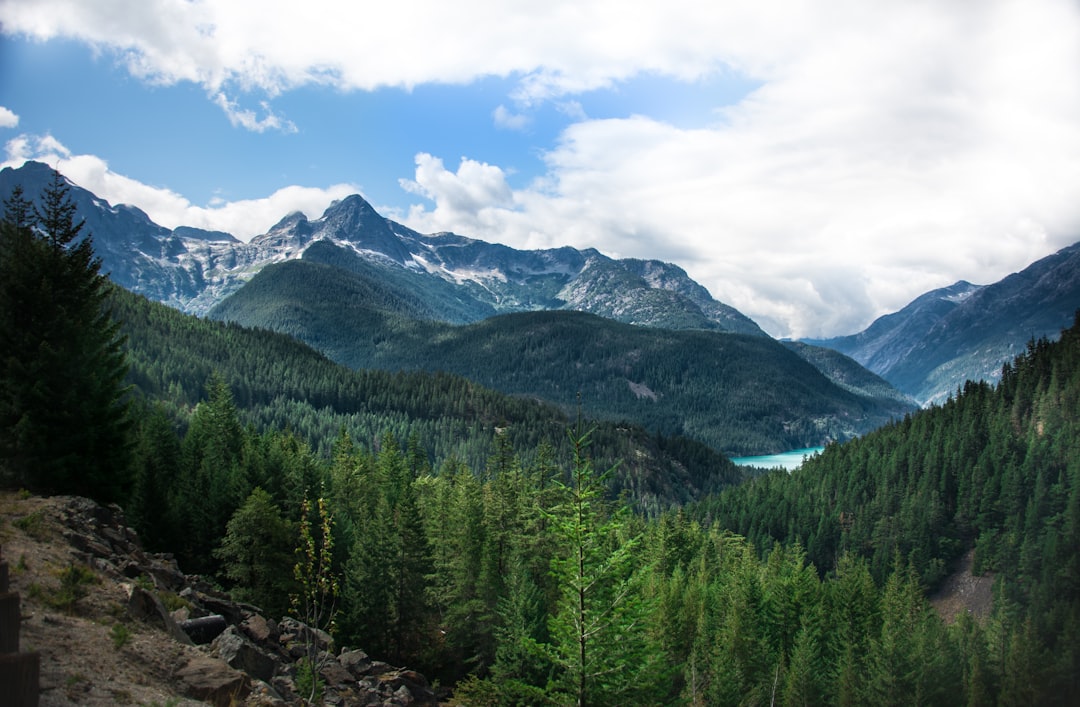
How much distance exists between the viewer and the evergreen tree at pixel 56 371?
76.8ft

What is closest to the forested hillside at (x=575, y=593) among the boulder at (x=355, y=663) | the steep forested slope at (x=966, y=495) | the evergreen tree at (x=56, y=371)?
the steep forested slope at (x=966, y=495)

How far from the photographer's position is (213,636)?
19953mm

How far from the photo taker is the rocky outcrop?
50.5 feet

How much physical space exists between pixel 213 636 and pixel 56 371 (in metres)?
12.9

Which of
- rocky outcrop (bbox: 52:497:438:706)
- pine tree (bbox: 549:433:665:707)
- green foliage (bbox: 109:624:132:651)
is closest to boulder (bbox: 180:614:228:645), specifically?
rocky outcrop (bbox: 52:497:438:706)

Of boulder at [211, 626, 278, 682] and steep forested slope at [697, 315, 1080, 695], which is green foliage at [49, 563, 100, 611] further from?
steep forested slope at [697, 315, 1080, 695]

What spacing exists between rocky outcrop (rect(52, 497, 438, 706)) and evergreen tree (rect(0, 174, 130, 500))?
2300 mm

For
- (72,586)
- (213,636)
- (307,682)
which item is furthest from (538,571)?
(72,586)

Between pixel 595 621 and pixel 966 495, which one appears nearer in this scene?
pixel 595 621

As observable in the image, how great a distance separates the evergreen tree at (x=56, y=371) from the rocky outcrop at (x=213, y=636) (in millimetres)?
2300

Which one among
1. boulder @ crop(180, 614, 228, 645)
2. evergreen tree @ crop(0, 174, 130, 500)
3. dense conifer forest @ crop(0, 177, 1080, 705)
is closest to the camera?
boulder @ crop(180, 614, 228, 645)

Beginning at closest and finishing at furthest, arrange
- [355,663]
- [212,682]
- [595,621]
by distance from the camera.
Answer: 1. [212,682]
2. [595,621]
3. [355,663]

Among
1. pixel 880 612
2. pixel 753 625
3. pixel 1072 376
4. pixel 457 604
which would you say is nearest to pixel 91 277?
pixel 457 604

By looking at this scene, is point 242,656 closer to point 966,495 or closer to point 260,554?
point 260,554
